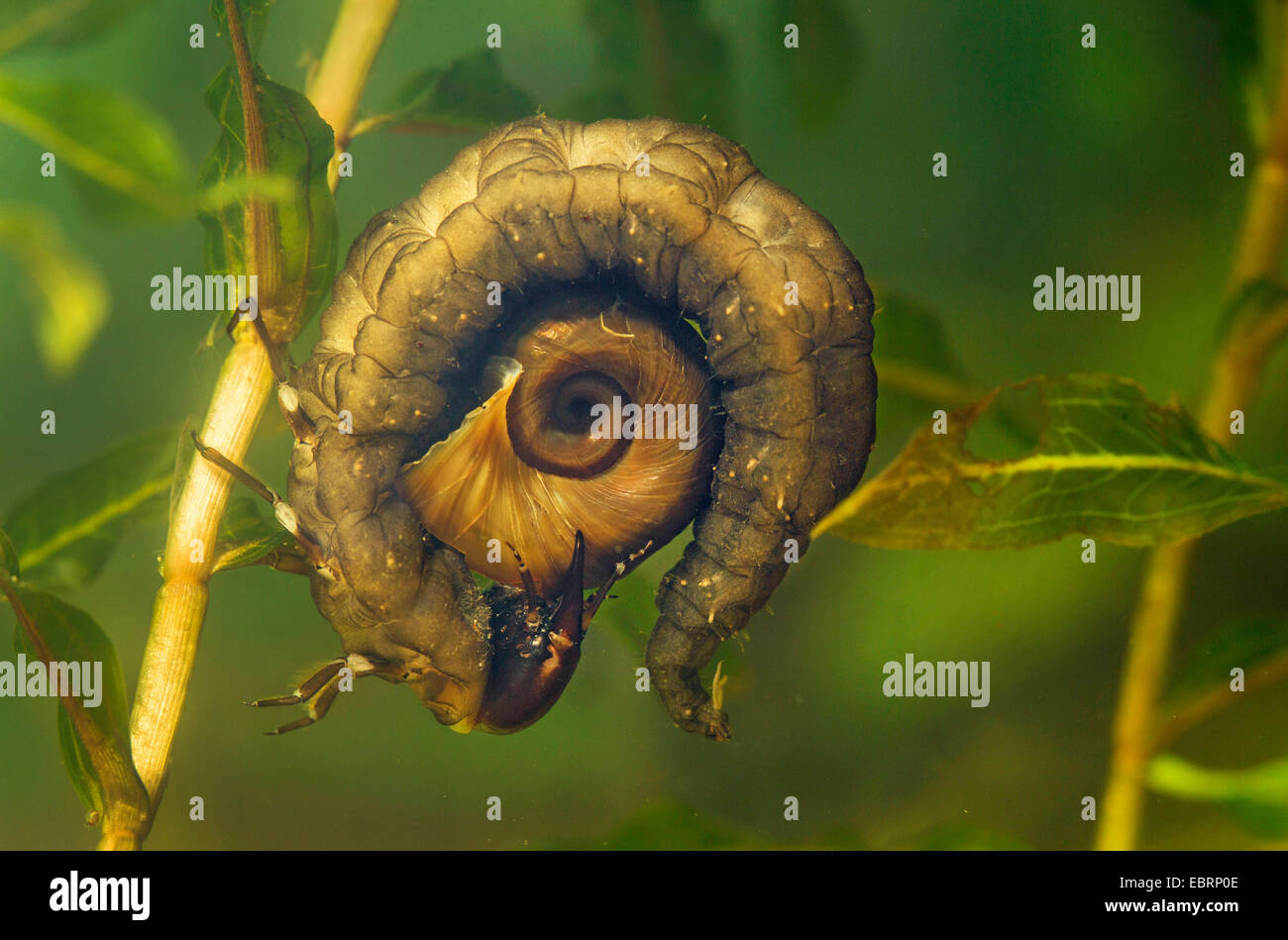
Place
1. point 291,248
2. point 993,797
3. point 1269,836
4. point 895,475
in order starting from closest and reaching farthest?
point 1269,836
point 895,475
point 291,248
point 993,797

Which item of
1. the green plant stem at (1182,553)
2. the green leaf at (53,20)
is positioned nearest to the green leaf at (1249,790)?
the green plant stem at (1182,553)

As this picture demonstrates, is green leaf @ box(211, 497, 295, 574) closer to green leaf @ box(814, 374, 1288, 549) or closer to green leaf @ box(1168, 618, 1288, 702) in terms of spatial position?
green leaf @ box(814, 374, 1288, 549)

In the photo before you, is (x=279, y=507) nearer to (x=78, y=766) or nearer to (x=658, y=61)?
(x=78, y=766)

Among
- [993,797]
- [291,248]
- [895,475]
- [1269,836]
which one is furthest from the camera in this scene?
[993,797]

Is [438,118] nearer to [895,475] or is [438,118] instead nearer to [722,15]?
[722,15]

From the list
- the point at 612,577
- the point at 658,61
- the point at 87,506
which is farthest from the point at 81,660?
the point at 658,61

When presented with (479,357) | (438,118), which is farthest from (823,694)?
(438,118)

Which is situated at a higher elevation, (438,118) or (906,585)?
(438,118)
